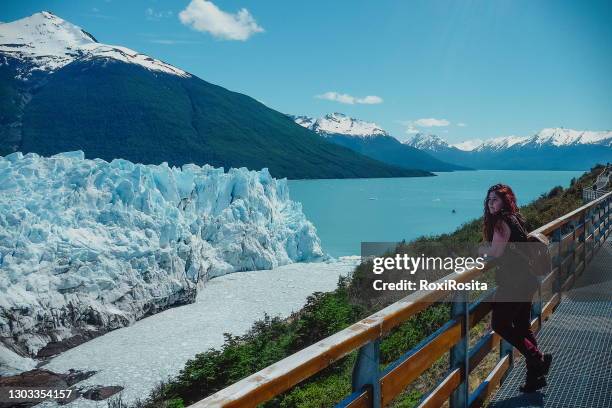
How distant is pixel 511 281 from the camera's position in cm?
304

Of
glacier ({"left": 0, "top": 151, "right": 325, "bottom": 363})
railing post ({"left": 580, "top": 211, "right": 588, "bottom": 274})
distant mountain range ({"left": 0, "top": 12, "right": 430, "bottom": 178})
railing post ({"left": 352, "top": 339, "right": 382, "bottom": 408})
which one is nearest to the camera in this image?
railing post ({"left": 352, "top": 339, "right": 382, "bottom": 408})

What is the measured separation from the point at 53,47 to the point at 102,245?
188m

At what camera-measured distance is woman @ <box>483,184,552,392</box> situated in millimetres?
2949

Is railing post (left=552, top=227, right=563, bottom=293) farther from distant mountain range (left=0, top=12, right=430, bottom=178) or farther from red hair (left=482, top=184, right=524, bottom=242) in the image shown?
distant mountain range (left=0, top=12, right=430, bottom=178)

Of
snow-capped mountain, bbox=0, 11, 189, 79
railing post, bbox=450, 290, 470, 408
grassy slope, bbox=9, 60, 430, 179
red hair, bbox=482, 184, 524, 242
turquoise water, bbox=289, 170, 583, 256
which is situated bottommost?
turquoise water, bbox=289, 170, 583, 256

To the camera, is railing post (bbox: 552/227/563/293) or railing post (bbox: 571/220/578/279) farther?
railing post (bbox: 571/220/578/279)

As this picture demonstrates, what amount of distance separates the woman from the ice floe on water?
10082 mm

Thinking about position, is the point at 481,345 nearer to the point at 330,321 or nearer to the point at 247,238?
the point at 330,321

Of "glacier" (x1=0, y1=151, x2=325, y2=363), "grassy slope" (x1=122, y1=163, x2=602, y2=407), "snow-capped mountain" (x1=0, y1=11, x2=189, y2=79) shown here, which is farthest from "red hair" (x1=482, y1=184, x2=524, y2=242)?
"snow-capped mountain" (x1=0, y1=11, x2=189, y2=79)

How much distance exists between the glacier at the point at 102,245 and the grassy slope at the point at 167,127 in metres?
105

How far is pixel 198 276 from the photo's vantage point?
2116 centimetres

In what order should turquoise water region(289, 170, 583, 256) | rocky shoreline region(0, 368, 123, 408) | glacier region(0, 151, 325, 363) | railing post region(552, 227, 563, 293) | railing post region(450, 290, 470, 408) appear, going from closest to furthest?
1. railing post region(450, 290, 470, 408)
2. railing post region(552, 227, 563, 293)
3. rocky shoreline region(0, 368, 123, 408)
4. glacier region(0, 151, 325, 363)
5. turquoise water region(289, 170, 583, 256)

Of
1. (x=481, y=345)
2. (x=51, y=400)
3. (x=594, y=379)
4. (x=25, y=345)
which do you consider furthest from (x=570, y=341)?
(x=25, y=345)

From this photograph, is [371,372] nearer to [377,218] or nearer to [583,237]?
[583,237]
